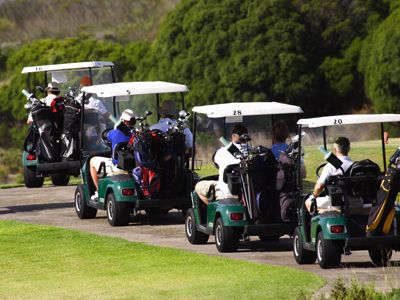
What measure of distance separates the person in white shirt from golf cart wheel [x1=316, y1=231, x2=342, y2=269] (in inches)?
17.5

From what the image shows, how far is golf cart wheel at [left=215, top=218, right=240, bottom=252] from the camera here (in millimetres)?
16234

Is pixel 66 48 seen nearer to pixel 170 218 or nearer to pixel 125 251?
pixel 170 218

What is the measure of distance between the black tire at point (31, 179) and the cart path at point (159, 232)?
0.68 feet

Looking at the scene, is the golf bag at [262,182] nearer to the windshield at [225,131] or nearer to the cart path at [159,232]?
the cart path at [159,232]

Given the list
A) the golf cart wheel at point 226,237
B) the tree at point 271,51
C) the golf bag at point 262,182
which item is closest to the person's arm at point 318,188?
the golf bag at point 262,182

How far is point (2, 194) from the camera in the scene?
25969mm

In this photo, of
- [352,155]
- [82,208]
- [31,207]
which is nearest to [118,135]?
[82,208]

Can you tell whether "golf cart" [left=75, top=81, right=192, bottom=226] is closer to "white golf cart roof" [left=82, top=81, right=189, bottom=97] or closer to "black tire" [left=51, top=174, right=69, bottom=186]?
"white golf cart roof" [left=82, top=81, right=189, bottom=97]

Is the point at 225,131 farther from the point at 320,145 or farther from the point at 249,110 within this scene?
the point at 320,145

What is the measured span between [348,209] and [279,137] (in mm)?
2268

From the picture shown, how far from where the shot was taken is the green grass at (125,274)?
13297 mm

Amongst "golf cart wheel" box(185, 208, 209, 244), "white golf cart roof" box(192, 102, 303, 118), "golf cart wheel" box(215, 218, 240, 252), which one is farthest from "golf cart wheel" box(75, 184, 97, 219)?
"golf cart wheel" box(215, 218, 240, 252)

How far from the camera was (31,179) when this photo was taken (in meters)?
26.7

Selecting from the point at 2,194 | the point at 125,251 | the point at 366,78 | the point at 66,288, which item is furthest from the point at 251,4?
the point at 66,288
